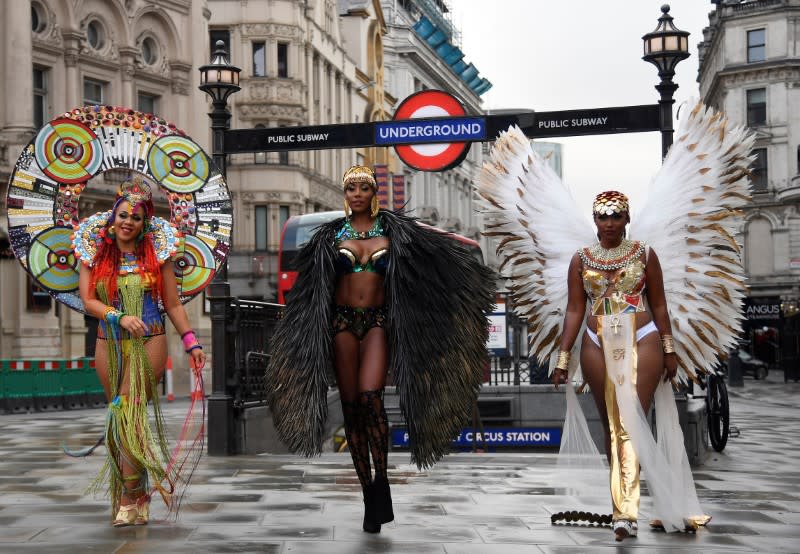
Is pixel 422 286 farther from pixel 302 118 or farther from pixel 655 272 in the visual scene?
pixel 302 118

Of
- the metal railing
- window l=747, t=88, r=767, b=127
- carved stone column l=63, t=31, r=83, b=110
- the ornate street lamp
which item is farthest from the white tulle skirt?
window l=747, t=88, r=767, b=127

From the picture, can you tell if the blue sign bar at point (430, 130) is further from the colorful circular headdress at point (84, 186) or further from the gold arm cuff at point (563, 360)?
the gold arm cuff at point (563, 360)

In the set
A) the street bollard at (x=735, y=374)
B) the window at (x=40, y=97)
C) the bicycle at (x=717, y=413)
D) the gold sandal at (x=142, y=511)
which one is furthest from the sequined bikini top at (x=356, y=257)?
the street bollard at (x=735, y=374)

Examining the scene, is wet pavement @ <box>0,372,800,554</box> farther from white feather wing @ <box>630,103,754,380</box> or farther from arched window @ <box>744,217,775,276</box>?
arched window @ <box>744,217,775,276</box>

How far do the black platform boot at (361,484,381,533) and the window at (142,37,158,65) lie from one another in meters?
34.7

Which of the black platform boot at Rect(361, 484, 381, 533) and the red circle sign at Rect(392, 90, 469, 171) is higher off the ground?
the red circle sign at Rect(392, 90, 469, 171)

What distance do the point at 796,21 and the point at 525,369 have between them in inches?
2113

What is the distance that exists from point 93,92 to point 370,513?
32.5 metres

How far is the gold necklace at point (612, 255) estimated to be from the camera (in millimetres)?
7070

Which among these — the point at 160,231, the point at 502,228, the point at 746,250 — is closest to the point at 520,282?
the point at 502,228

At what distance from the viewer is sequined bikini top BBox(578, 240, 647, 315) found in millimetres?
7035

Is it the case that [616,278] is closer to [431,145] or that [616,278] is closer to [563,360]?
[563,360]

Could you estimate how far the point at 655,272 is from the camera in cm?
708

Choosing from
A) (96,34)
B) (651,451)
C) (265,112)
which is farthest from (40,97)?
(651,451)
